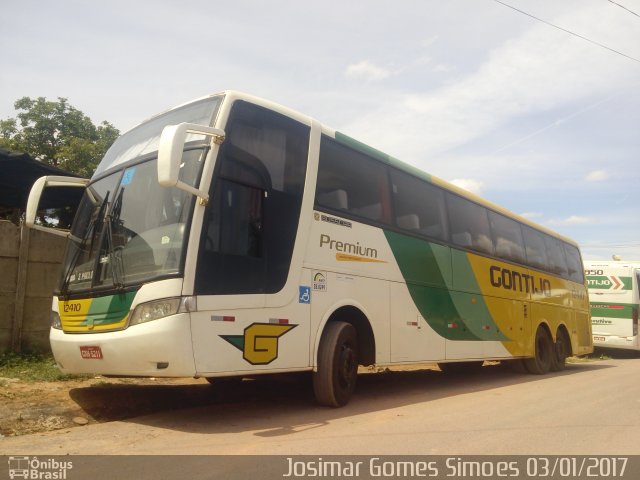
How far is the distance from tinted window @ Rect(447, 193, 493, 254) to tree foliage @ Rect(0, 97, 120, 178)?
14325mm

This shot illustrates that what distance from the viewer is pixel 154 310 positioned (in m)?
4.85

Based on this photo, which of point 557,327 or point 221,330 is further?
point 557,327

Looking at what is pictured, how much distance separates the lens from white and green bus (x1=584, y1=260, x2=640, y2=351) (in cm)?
1809

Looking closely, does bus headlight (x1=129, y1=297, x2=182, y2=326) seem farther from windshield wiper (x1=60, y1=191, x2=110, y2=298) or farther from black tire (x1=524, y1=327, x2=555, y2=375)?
black tire (x1=524, y1=327, x2=555, y2=375)

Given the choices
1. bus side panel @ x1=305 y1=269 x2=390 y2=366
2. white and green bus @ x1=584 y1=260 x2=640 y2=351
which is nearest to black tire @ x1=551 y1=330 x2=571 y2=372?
white and green bus @ x1=584 y1=260 x2=640 y2=351

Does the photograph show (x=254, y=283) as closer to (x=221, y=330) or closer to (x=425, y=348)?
(x=221, y=330)

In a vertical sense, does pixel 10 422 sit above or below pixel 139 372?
below

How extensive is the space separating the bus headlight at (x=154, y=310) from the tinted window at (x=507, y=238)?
7683 millimetres

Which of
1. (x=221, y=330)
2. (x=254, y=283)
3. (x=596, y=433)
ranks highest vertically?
(x=254, y=283)

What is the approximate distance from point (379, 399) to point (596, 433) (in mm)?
2875

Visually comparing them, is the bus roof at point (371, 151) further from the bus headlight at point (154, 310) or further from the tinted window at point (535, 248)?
the bus headlight at point (154, 310)

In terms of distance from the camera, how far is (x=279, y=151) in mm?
5891
